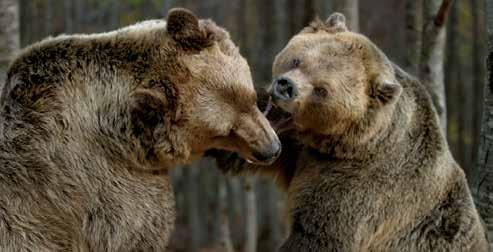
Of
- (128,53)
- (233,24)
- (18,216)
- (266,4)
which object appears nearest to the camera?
(18,216)

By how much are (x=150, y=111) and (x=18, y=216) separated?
77cm

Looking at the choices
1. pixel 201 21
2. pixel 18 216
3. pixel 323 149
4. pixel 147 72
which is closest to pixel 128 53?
pixel 147 72

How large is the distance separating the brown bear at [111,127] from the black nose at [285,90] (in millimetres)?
924

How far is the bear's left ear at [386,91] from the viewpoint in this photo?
5012mm

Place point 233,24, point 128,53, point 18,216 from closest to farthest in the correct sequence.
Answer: point 18,216, point 128,53, point 233,24

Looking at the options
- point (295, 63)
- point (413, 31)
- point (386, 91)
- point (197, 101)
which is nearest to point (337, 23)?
point (295, 63)

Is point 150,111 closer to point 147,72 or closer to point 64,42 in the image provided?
point 147,72

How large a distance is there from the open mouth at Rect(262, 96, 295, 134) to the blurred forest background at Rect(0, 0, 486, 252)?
842 centimetres

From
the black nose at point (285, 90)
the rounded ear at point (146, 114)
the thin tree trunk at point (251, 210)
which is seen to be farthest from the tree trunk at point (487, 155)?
the thin tree trunk at point (251, 210)

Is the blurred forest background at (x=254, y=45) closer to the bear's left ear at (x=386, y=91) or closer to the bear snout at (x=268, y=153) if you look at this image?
the bear's left ear at (x=386, y=91)

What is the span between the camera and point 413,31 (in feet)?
24.6

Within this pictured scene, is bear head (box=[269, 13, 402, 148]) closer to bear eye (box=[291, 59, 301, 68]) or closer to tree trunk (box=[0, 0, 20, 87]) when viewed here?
bear eye (box=[291, 59, 301, 68])

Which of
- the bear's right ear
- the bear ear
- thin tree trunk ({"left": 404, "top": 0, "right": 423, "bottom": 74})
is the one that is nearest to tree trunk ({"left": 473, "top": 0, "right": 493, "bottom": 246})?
the bear ear

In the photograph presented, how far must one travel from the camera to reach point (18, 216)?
3.52 meters
